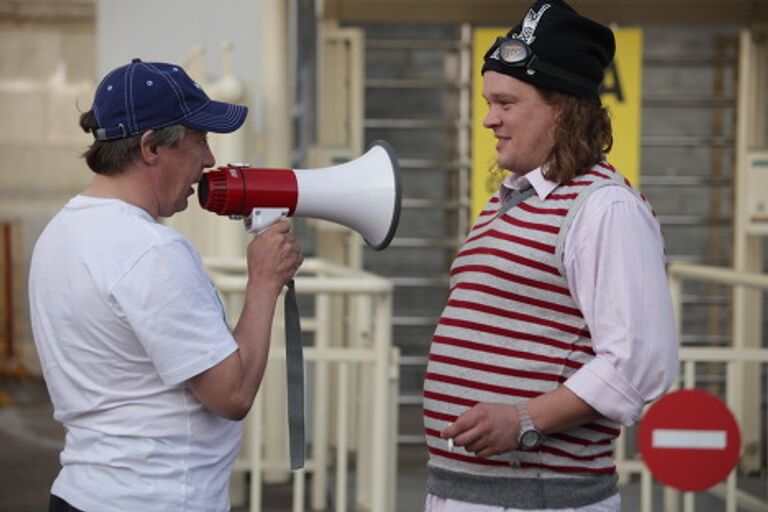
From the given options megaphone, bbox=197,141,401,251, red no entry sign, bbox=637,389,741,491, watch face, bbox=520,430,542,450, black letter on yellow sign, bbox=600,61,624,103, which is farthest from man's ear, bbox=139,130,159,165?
black letter on yellow sign, bbox=600,61,624,103

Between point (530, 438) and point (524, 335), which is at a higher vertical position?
point (524, 335)

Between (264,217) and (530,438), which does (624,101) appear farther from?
(530,438)

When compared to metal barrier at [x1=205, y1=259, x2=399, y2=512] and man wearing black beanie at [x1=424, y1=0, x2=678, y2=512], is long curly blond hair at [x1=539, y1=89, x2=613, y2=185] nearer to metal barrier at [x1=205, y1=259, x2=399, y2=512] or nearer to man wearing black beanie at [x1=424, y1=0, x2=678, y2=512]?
man wearing black beanie at [x1=424, y1=0, x2=678, y2=512]

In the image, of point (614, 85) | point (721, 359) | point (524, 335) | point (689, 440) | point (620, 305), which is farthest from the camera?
point (614, 85)

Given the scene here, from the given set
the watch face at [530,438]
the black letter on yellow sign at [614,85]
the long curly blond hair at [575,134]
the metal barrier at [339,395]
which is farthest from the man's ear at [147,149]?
the black letter on yellow sign at [614,85]

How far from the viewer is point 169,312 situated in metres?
2.86

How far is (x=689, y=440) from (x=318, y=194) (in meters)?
2.63

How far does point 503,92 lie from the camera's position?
3.03m

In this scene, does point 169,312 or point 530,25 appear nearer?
point 169,312

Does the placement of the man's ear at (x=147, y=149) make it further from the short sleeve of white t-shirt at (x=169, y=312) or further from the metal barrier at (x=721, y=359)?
the metal barrier at (x=721, y=359)

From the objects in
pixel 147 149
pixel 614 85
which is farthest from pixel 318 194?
pixel 614 85

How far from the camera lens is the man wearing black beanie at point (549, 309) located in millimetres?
2857

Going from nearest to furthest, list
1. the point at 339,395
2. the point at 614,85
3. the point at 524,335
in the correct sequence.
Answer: the point at 524,335 < the point at 339,395 < the point at 614,85

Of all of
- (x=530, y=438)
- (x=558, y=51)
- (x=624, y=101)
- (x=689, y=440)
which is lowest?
(x=689, y=440)
